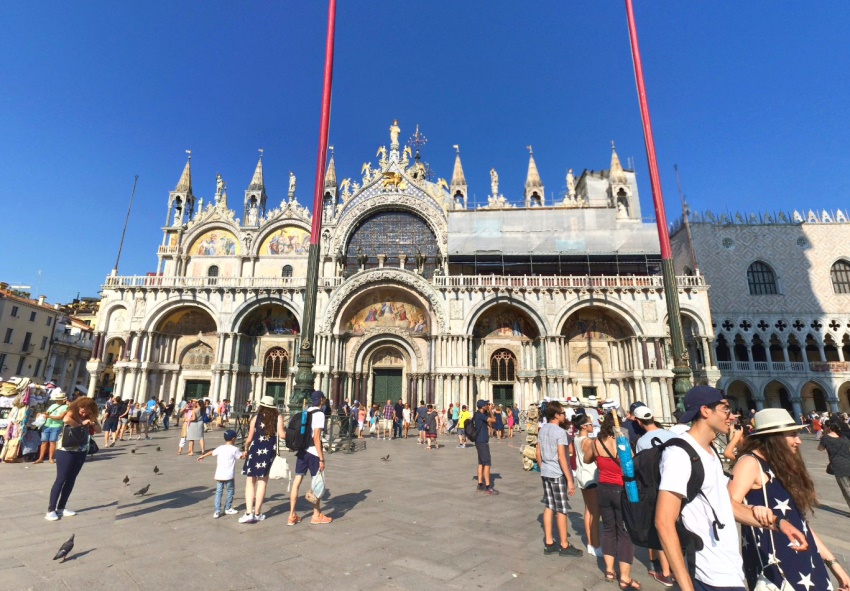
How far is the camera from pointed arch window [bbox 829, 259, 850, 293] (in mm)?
29859

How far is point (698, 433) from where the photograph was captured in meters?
2.54

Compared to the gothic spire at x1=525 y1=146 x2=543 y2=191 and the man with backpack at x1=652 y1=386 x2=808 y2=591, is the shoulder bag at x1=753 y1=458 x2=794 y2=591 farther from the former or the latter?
the gothic spire at x1=525 y1=146 x2=543 y2=191

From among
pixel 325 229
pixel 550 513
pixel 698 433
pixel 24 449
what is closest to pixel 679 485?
pixel 698 433

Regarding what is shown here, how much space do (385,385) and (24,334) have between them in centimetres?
3424

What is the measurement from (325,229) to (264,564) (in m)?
25.8

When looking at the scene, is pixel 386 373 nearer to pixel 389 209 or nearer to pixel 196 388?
pixel 389 209

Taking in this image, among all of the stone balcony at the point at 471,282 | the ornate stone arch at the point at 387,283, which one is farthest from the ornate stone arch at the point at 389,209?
the ornate stone arch at the point at 387,283

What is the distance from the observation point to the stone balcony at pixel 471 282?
24922mm

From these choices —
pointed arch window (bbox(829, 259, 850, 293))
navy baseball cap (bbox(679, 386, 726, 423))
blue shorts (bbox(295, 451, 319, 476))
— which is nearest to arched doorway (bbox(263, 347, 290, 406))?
blue shorts (bbox(295, 451, 319, 476))

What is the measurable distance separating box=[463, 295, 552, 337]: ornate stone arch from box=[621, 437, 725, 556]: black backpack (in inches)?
855

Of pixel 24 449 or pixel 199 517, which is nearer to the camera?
pixel 199 517

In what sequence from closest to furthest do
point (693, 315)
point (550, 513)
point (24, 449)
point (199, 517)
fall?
point (550, 513)
point (199, 517)
point (24, 449)
point (693, 315)

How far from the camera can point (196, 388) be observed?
89.7 feet

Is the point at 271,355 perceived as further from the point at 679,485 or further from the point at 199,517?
the point at 679,485
